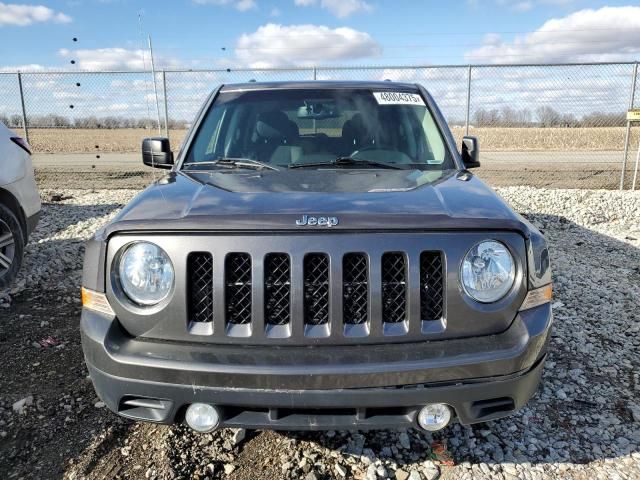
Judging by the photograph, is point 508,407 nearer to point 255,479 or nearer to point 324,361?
point 324,361

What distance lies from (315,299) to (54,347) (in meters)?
2.71

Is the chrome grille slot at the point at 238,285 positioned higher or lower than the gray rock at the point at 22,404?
higher

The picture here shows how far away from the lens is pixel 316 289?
1.90 metres

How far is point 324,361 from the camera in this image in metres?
1.83

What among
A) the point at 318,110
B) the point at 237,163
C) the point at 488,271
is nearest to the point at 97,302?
the point at 237,163

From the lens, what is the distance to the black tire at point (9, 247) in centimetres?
469

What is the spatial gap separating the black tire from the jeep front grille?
3756 mm

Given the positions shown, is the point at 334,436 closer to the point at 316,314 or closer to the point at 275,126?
the point at 316,314

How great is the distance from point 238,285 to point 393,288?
604 mm

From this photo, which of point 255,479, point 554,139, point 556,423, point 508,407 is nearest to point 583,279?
point 556,423

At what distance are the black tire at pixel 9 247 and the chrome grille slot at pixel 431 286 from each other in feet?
14.4

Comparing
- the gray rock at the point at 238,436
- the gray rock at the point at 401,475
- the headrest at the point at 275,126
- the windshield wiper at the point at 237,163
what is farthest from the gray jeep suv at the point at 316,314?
the headrest at the point at 275,126

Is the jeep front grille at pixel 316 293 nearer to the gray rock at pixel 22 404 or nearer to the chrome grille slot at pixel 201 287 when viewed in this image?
the chrome grille slot at pixel 201 287

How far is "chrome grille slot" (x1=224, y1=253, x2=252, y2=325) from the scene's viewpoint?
1897mm
